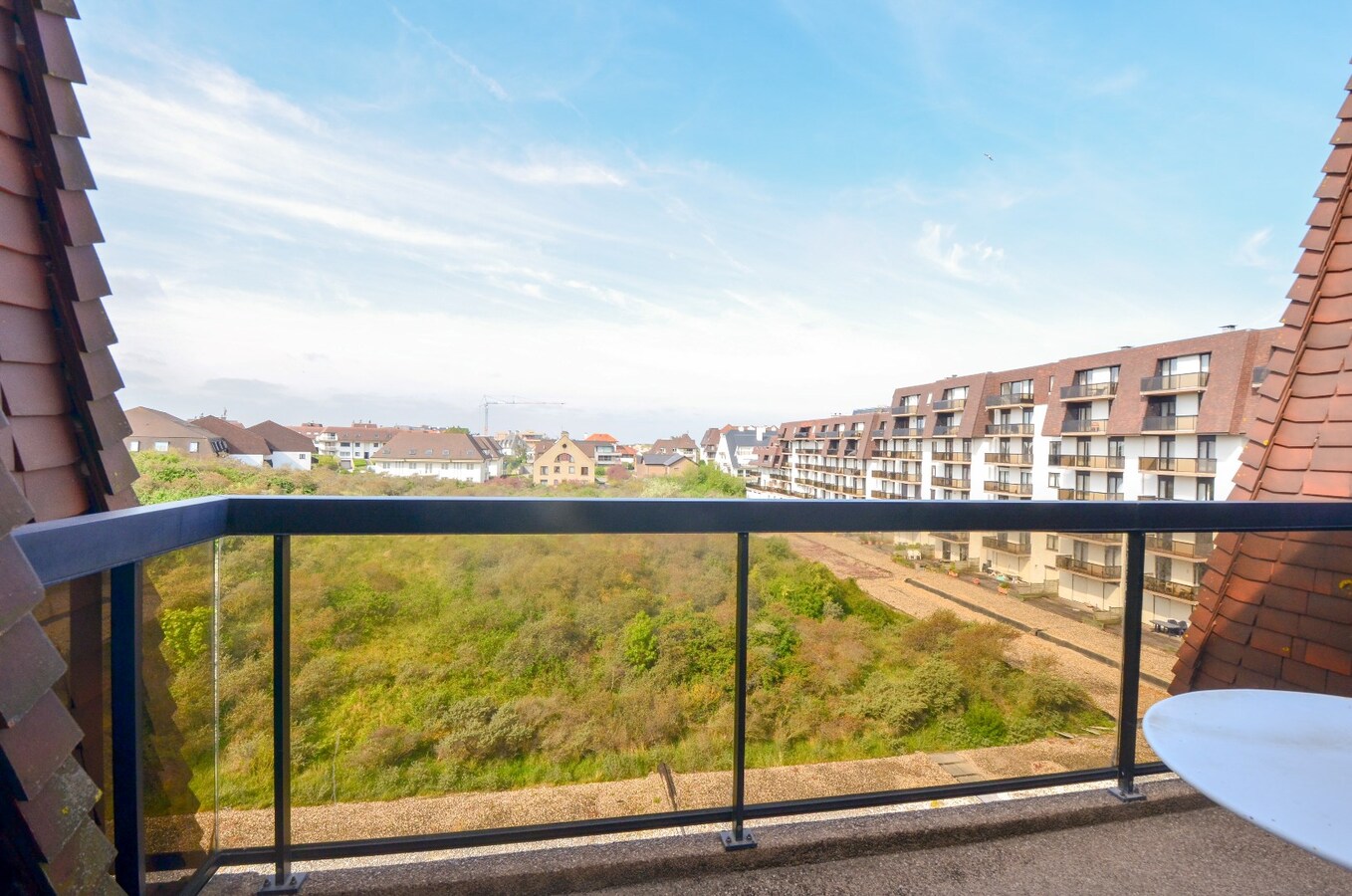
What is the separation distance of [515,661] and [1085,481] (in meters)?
17.0

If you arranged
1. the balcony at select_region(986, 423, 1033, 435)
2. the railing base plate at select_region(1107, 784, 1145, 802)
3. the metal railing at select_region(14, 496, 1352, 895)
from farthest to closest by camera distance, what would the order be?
1. the balcony at select_region(986, 423, 1033, 435)
2. the railing base plate at select_region(1107, 784, 1145, 802)
3. the metal railing at select_region(14, 496, 1352, 895)

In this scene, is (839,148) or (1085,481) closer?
(1085,481)

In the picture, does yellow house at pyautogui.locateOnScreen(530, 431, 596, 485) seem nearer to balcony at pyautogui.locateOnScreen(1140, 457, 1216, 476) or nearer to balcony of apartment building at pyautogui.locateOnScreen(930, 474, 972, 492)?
balcony of apartment building at pyautogui.locateOnScreen(930, 474, 972, 492)

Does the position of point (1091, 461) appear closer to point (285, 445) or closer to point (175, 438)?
point (285, 445)

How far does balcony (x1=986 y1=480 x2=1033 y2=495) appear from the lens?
15.4 meters

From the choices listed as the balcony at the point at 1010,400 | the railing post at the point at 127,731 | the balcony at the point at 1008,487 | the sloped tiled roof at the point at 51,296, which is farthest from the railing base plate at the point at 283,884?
the balcony at the point at 1010,400

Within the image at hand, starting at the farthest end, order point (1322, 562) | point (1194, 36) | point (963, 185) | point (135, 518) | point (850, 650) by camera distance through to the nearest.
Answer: point (963, 185) < point (1194, 36) < point (1322, 562) < point (850, 650) < point (135, 518)

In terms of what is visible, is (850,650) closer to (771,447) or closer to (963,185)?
(771,447)

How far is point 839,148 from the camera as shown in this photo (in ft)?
65.2

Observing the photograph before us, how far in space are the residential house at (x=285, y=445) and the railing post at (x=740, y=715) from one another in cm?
462

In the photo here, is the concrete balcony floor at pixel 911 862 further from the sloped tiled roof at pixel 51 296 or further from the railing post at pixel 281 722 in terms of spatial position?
the sloped tiled roof at pixel 51 296

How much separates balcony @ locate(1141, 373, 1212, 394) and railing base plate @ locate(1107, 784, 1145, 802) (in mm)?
16456

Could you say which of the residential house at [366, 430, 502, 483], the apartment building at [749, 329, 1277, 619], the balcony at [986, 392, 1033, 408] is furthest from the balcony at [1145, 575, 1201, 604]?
the balcony at [986, 392, 1033, 408]

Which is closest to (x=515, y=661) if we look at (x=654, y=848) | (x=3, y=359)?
(x=654, y=848)
